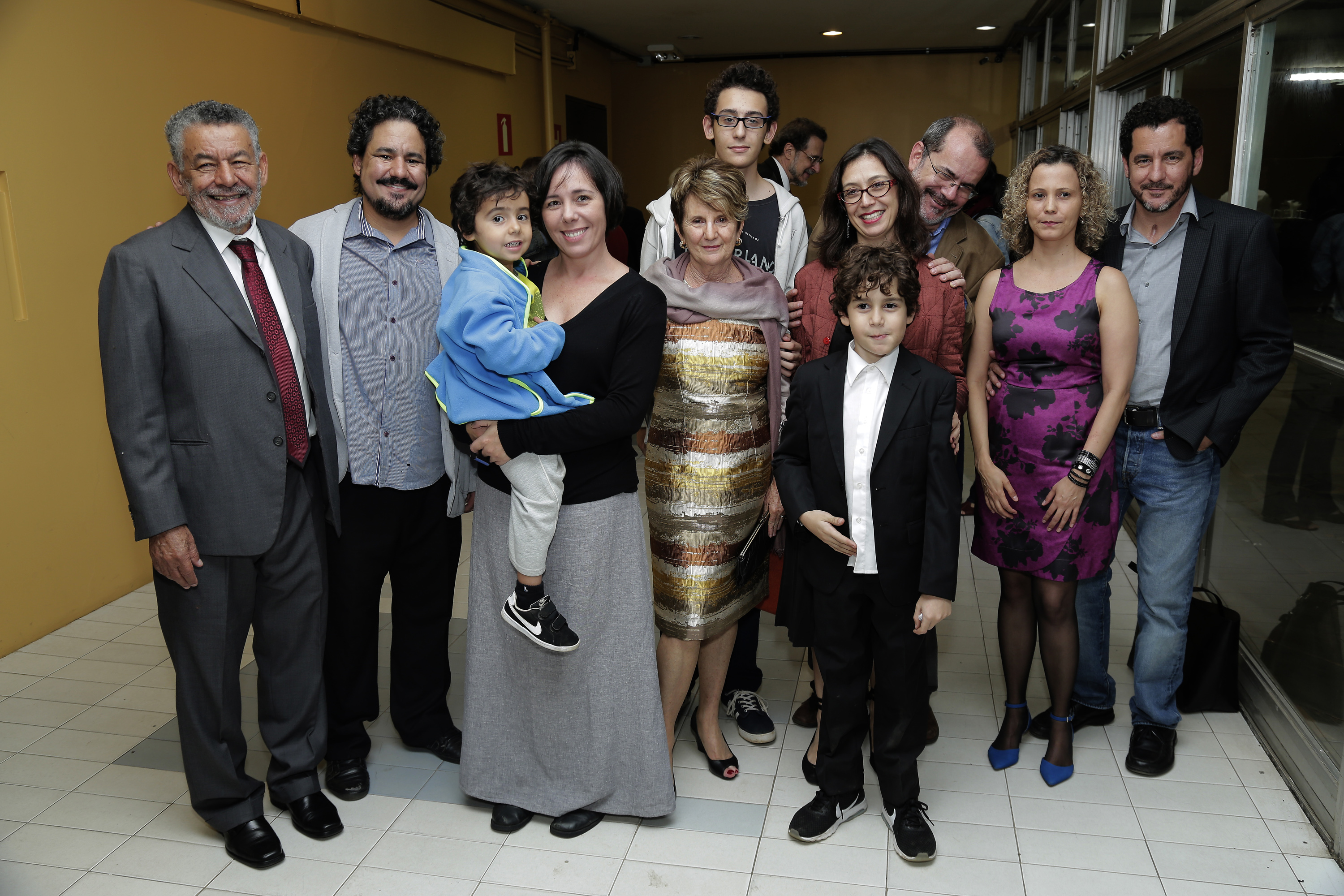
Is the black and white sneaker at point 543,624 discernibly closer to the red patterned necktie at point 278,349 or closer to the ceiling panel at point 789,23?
the red patterned necktie at point 278,349

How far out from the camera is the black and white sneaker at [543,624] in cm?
248

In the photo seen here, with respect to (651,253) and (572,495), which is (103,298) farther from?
(651,253)

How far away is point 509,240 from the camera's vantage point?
2.43 metres

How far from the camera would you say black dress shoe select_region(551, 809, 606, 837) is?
2.64 m

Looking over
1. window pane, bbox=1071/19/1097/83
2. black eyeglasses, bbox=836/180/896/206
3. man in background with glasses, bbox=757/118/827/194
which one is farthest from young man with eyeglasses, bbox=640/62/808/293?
window pane, bbox=1071/19/1097/83

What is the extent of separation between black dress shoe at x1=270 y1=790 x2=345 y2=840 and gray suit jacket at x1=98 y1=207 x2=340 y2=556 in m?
0.76

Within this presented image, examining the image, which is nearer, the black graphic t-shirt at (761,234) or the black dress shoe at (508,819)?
the black dress shoe at (508,819)

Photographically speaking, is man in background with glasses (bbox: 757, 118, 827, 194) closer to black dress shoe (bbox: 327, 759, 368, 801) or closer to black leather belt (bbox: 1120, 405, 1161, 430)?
black leather belt (bbox: 1120, 405, 1161, 430)

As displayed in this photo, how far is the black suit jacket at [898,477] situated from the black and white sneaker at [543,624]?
67 cm

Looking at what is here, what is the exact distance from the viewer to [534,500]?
2445mm

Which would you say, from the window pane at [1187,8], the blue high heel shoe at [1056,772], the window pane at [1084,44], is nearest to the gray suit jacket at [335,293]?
the blue high heel shoe at [1056,772]

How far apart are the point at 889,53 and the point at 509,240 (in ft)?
33.5

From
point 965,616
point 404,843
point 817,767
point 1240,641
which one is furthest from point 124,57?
point 1240,641

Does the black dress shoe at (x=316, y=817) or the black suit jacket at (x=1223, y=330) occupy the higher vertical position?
the black suit jacket at (x=1223, y=330)
